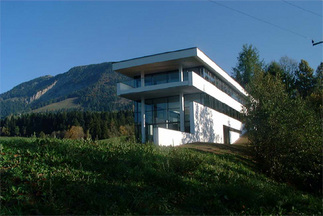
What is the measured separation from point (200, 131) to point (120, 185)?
54.3 feet

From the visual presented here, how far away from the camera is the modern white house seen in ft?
73.3

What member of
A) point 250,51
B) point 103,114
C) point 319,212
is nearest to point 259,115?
point 319,212

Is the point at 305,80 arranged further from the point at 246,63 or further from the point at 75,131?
the point at 75,131

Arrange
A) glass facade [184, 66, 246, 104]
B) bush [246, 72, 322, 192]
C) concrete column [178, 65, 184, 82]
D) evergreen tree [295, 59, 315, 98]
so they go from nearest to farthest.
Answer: bush [246, 72, 322, 192] → concrete column [178, 65, 184, 82] → glass facade [184, 66, 246, 104] → evergreen tree [295, 59, 315, 98]

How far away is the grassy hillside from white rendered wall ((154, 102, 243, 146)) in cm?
817

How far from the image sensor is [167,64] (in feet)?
77.0

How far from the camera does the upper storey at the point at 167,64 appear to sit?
73.2ft

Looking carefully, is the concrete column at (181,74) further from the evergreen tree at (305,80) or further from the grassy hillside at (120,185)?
the evergreen tree at (305,80)

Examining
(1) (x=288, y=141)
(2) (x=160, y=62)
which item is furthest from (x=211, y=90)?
(1) (x=288, y=141)

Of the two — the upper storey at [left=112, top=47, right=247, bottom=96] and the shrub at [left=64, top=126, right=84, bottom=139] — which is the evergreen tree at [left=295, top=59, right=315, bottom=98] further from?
the shrub at [left=64, top=126, right=84, bottom=139]

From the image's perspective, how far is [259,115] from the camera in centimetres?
1400

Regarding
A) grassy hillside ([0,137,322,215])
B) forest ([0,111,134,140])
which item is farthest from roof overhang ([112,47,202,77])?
forest ([0,111,134,140])

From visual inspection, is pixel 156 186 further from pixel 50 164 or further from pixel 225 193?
pixel 50 164

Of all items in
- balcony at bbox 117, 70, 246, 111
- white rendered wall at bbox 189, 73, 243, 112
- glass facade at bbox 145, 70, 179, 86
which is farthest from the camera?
glass facade at bbox 145, 70, 179, 86
